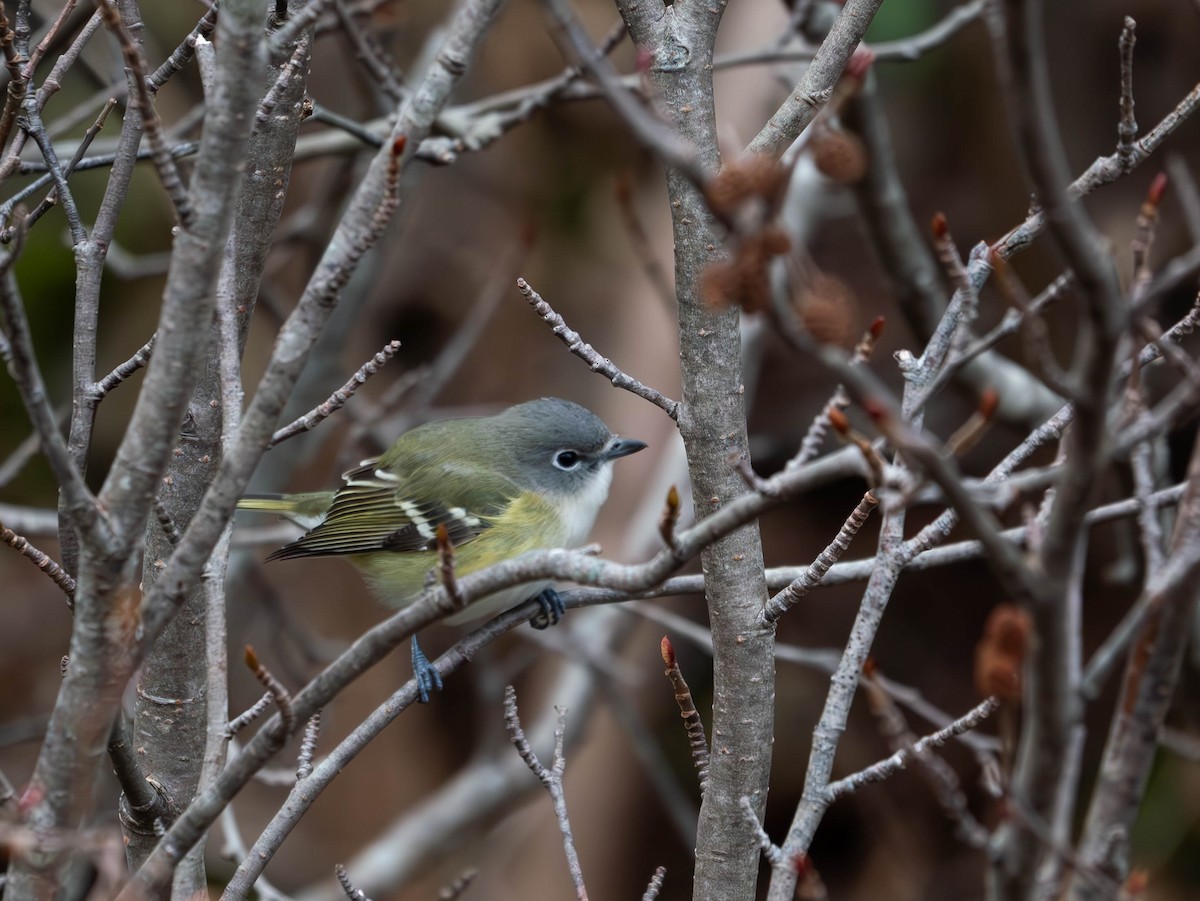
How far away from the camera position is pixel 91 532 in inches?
58.0

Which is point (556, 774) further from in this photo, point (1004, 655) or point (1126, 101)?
point (1126, 101)

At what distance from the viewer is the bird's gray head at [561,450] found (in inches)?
165

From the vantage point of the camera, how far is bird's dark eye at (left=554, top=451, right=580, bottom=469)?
4.20 m

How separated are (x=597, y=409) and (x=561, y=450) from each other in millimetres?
2612

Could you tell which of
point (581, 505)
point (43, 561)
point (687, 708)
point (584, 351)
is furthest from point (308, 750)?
point (581, 505)

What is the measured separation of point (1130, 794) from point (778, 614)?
1.01m

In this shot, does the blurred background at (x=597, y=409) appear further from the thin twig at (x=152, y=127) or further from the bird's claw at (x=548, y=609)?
the thin twig at (x=152, y=127)

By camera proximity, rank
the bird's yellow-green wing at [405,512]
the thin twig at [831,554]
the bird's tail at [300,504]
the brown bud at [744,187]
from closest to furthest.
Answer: the brown bud at [744,187] < the thin twig at [831,554] < the bird's yellow-green wing at [405,512] < the bird's tail at [300,504]

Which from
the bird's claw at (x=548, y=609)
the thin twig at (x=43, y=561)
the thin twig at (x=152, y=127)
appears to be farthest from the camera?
the bird's claw at (x=548, y=609)

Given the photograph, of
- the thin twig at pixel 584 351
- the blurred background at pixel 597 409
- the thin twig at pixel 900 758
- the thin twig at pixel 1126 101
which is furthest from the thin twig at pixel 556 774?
the blurred background at pixel 597 409

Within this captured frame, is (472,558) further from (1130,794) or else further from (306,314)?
(1130,794)

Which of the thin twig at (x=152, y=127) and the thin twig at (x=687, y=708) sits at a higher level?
the thin twig at (x=152, y=127)

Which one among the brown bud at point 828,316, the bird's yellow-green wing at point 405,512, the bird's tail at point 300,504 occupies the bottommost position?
the brown bud at point 828,316

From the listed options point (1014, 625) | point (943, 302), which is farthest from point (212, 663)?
point (943, 302)
